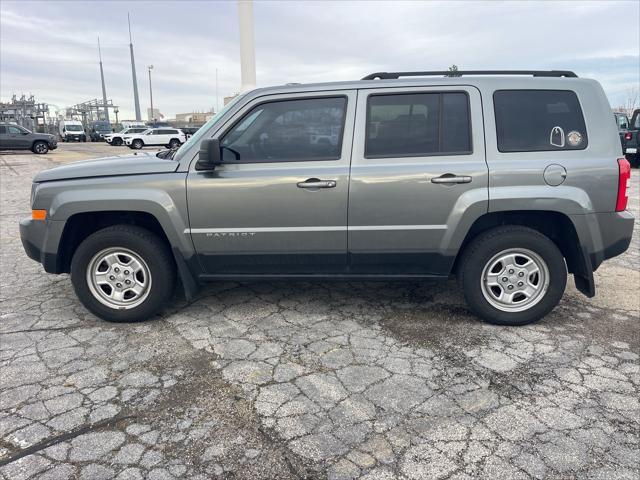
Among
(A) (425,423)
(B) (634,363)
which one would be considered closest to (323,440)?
(A) (425,423)

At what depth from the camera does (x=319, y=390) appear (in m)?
2.92

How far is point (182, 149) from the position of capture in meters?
3.81

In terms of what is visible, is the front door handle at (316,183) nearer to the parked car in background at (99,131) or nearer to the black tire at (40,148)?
the black tire at (40,148)

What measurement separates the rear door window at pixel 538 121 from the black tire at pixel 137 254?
2.76 m

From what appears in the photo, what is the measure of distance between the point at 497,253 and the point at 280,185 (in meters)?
1.75

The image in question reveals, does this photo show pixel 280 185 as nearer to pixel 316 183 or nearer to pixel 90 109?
pixel 316 183

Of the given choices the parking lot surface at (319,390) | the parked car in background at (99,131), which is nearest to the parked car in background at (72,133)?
the parked car in background at (99,131)

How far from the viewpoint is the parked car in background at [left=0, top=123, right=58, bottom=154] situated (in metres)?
26.0

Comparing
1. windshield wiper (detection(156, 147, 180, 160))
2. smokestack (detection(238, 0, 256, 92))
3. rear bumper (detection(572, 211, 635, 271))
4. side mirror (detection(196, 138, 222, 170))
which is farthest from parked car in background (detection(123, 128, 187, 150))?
rear bumper (detection(572, 211, 635, 271))

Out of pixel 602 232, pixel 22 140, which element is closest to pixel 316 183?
pixel 602 232

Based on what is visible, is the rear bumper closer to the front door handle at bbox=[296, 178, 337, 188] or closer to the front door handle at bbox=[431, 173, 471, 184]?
the front door handle at bbox=[431, 173, 471, 184]

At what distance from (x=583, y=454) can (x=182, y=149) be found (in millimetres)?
3313

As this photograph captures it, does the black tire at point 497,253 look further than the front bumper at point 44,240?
No

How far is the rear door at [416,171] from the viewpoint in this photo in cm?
355
